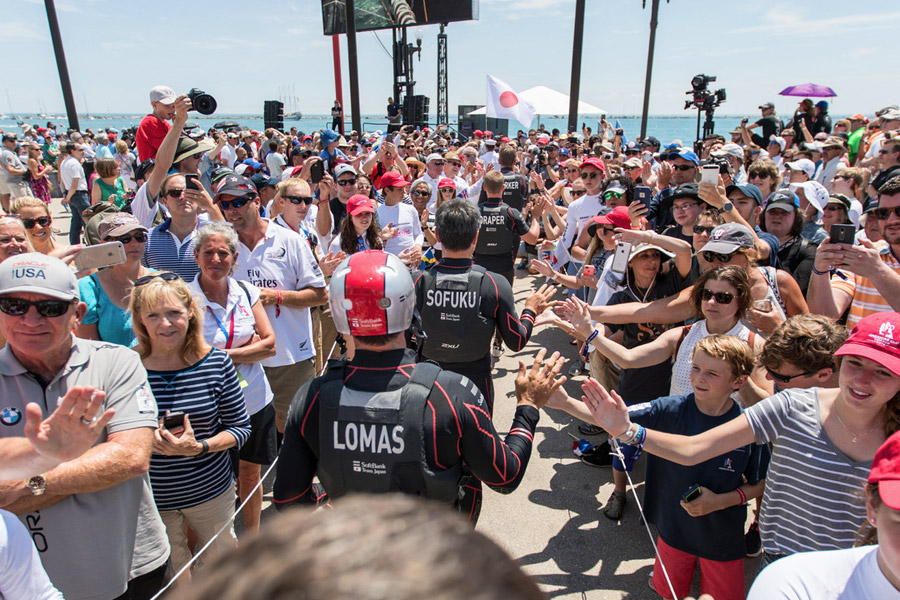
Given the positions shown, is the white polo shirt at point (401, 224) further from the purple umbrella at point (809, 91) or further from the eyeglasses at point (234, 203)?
the purple umbrella at point (809, 91)

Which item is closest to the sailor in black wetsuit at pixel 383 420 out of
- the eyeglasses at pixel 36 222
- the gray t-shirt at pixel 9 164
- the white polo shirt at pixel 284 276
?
the white polo shirt at pixel 284 276

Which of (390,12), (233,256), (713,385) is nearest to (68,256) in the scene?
(233,256)

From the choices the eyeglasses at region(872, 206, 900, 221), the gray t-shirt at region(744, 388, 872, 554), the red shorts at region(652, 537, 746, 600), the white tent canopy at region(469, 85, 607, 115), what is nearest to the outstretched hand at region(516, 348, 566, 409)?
the gray t-shirt at region(744, 388, 872, 554)

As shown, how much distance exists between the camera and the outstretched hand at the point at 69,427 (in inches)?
65.1

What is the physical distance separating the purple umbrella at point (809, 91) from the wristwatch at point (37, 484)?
16951mm

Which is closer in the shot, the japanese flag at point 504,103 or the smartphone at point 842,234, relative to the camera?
the smartphone at point 842,234

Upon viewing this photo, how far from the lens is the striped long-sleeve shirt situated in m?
2.58

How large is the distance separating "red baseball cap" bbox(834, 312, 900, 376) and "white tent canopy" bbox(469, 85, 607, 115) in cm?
1864

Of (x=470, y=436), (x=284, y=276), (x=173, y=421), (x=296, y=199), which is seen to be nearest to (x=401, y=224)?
(x=296, y=199)

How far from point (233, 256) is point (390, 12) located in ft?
91.2

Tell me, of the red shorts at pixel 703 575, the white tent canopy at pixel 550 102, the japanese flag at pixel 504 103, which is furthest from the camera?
the white tent canopy at pixel 550 102

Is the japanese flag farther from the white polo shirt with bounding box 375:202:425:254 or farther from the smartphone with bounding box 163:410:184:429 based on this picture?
the smartphone with bounding box 163:410:184:429

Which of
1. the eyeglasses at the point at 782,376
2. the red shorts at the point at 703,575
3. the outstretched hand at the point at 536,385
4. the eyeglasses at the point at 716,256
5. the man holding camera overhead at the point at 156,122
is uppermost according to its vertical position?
the man holding camera overhead at the point at 156,122

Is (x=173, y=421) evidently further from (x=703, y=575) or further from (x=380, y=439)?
(x=703, y=575)
